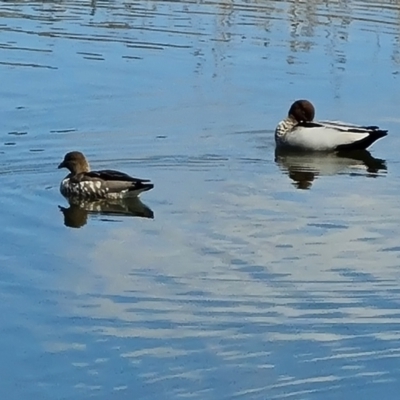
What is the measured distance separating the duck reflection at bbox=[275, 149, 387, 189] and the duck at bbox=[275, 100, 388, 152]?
75mm

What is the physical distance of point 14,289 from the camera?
807 cm

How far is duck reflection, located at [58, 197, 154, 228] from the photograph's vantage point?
10.1 metres

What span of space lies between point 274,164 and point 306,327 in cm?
467

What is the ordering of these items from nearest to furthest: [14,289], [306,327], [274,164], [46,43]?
[306,327]
[14,289]
[274,164]
[46,43]

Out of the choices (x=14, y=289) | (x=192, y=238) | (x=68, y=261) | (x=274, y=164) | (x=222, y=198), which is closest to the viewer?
(x=14, y=289)

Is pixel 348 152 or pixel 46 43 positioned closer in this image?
pixel 348 152

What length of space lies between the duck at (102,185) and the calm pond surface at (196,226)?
0.13 metres

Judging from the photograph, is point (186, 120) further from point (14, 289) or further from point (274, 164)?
point (14, 289)

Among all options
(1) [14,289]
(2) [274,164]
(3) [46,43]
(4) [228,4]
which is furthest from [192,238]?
(4) [228,4]

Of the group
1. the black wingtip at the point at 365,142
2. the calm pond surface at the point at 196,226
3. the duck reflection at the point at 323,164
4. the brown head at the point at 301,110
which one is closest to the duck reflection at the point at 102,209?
the calm pond surface at the point at 196,226

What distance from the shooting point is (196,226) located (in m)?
9.62

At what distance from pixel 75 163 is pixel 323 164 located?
99.2 inches

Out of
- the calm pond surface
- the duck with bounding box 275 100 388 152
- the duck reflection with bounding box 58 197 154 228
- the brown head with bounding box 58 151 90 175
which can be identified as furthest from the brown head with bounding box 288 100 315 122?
the duck reflection with bounding box 58 197 154 228

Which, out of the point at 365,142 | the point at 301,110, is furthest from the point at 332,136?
the point at 301,110
